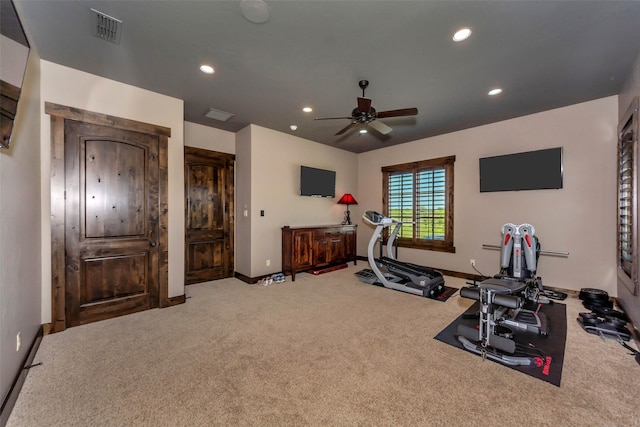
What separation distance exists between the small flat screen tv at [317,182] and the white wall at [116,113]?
A: 8.13 feet

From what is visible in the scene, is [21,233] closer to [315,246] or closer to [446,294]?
[315,246]

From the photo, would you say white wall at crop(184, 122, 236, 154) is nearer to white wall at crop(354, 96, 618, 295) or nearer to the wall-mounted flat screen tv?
white wall at crop(354, 96, 618, 295)

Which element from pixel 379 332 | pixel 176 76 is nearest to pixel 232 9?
pixel 176 76

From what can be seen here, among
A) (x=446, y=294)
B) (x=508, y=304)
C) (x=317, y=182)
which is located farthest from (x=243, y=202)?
(x=508, y=304)

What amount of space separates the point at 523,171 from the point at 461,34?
121 inches

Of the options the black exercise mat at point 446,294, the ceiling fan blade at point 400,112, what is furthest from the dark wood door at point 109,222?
the black exercise mat at point 446,294

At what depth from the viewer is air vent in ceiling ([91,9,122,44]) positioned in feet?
7.01

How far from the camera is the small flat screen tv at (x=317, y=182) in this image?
5551 millimetres

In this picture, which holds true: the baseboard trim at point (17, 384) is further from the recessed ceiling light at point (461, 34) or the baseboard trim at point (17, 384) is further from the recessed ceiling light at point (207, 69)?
the recessed ceiling light at point (461, 34)

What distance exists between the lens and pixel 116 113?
319cm

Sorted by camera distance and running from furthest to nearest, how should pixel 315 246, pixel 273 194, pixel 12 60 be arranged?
pixel 315 246 → pixel 273 194 → pixel 12 60

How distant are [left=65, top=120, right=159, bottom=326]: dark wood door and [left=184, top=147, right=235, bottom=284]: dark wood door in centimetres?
116

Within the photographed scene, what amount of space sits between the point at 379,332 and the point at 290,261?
8.17ft

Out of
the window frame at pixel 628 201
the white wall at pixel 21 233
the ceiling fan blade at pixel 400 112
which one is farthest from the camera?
the ceiling fan blade at pixel 400 112
